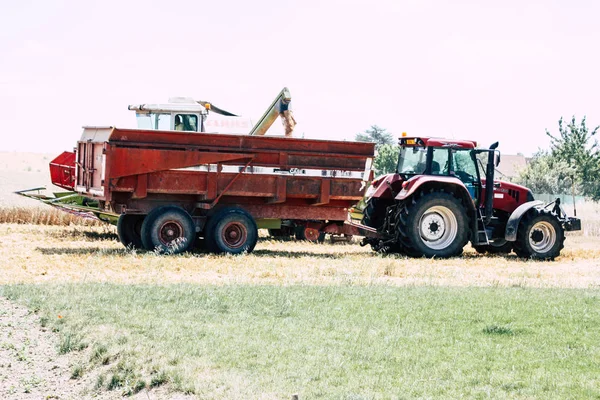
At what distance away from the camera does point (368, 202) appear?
832 inches

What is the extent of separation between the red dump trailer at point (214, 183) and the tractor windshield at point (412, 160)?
4.01ft

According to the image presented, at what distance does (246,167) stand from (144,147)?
2.08 metres

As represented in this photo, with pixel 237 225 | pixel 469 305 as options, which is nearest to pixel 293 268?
pixel 237 225

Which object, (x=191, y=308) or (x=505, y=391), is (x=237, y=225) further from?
(x=505, y=391)

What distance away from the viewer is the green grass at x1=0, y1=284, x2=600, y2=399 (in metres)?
7.93

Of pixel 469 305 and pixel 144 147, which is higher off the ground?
pixel 144 147

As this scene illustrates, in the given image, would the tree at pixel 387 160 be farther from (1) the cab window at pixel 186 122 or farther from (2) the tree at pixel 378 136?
(1) the cab window at pixel 186 122

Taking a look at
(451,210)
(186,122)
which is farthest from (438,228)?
(186,122)

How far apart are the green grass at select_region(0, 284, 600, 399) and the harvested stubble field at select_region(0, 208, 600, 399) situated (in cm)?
2

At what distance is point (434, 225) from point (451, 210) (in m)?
0.51

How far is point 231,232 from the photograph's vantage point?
62.0 ft

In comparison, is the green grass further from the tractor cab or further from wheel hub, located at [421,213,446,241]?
the tractor cab

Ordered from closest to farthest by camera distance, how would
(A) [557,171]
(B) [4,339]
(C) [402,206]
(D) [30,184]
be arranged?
(B) [4,339], (C) [402,206], (A) [557,171], (D) [30,184]

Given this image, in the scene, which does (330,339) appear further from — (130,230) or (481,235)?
(481,235)
